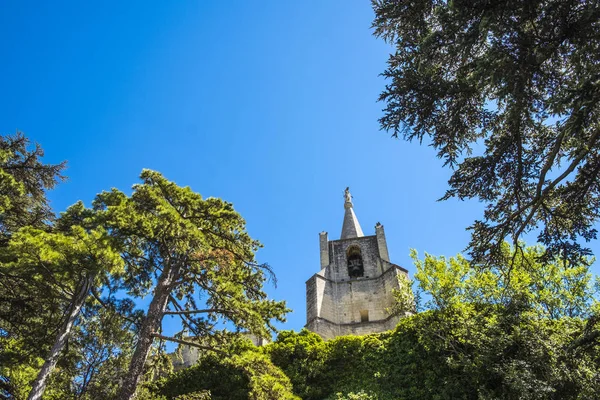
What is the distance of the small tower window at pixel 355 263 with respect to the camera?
1076 inches

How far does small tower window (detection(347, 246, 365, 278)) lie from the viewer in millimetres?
27330

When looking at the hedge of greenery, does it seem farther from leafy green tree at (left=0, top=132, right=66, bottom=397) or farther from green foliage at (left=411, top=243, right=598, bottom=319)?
leafy green tree at (left=0, top=132, right=66, bottom=397)

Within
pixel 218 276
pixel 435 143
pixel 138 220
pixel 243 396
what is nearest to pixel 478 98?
pixel 435 143

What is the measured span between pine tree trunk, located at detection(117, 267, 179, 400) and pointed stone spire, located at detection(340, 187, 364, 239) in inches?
867

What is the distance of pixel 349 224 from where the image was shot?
110 ft

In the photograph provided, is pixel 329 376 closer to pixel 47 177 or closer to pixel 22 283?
pixel 22 283

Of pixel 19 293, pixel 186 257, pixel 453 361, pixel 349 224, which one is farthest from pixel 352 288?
pixel 19 293

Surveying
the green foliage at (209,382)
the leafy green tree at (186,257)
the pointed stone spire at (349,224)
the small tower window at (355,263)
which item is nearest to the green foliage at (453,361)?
the green foliage at (209,382)

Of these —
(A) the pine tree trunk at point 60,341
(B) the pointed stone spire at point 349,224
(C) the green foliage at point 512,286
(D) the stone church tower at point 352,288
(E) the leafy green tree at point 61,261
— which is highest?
(B) the pointed stone spire at point 349,224

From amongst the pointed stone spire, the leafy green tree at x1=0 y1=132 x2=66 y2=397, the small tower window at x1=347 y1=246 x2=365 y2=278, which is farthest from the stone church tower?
the leafy green tree at x1=0 y1=132 x2=66 y2=397

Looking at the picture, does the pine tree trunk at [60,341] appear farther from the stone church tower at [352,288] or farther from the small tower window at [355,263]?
the small tower window at [355,263]

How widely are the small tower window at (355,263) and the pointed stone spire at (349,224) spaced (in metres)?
2.90

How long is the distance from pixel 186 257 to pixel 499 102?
9.10 meters

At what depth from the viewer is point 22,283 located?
11.1m
